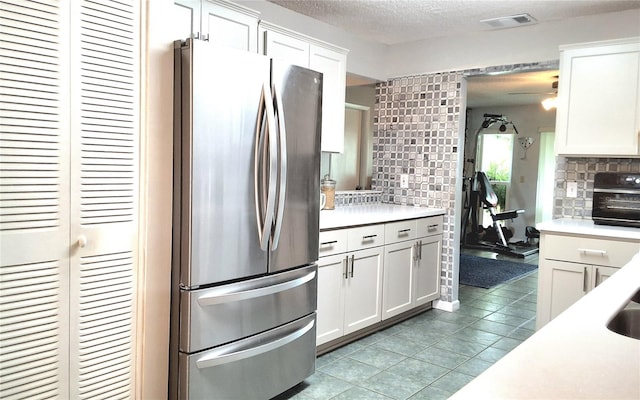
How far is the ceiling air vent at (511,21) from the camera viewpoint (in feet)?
11.7

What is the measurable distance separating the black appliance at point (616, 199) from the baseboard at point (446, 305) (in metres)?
1.34

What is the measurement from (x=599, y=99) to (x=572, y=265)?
1.13m

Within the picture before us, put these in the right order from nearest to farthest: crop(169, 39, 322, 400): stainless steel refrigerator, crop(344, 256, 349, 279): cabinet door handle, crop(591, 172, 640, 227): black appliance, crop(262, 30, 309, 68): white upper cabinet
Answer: crop(169, 39, 322, 400): stainless steel refrigerator → crop(262, 30, 309, 68): white upper cabinet → crop(344, 256, 349, 279): cabinet door handle → crop(591, 172, 640, 227): black appliance

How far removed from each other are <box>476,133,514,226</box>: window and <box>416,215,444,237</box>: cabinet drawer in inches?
181

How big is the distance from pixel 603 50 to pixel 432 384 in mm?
2423

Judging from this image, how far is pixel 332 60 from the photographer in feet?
11.6

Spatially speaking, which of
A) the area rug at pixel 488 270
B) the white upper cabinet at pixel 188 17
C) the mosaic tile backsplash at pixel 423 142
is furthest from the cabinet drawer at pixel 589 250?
the white upper cabinet at pixel 188 17

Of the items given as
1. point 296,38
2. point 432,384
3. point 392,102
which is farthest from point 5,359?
point 392,102

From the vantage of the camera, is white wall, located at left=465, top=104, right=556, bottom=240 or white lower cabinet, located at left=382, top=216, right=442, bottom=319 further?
white wall, located at left=465, top=104, right=556, bottom=240

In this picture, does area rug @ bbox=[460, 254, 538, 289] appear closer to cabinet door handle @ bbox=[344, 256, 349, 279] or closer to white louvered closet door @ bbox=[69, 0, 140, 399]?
cabinet door handle @ bbox=[344, 256, 349, 279]

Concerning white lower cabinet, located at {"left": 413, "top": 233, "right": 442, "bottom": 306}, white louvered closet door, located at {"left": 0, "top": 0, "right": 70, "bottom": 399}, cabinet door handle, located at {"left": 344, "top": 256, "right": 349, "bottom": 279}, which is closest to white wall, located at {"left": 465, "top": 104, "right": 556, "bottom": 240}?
white lower cabinet, located at {"left": 413, "top": 233, "right": 442, "bottom": 306}

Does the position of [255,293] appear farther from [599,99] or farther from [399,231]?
[599,99]

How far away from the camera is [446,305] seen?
4227 mm

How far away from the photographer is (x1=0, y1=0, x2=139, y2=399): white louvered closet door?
164 centimetres
